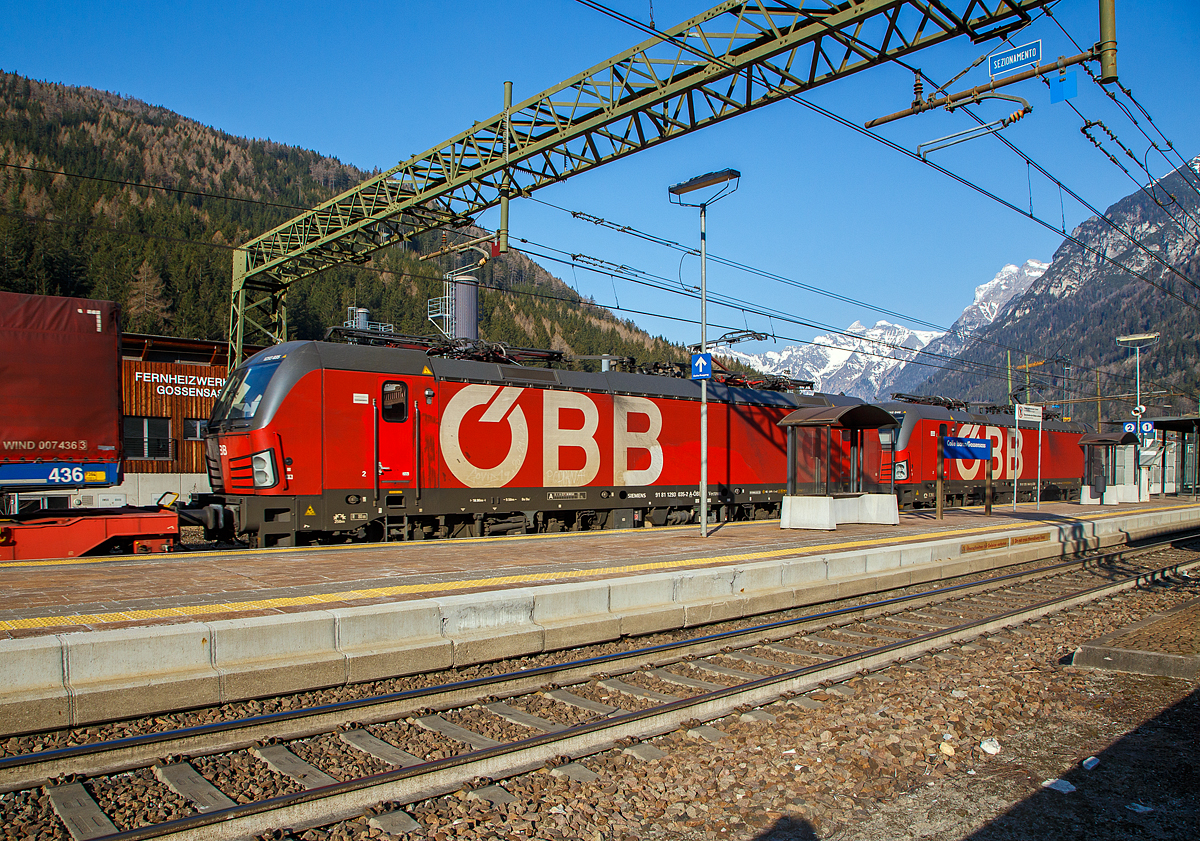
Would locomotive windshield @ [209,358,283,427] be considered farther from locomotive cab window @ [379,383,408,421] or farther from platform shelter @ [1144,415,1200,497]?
platform shelter @ [1144,415,1200,497]

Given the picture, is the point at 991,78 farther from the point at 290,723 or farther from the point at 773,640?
the point at 290,723

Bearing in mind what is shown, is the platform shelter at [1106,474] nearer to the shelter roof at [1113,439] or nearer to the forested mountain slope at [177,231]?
the shelter roof at [1113,439]

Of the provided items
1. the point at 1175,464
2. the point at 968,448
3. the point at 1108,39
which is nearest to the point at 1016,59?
the point at 1108,39

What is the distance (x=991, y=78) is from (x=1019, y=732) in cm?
854

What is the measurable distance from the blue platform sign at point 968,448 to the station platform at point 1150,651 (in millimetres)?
16965

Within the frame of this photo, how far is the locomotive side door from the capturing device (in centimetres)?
1426

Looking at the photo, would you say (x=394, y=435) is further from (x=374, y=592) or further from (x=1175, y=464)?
(x=1175, y=464)

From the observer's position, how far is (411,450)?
47.9 ft

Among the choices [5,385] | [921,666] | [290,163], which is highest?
[290,163]

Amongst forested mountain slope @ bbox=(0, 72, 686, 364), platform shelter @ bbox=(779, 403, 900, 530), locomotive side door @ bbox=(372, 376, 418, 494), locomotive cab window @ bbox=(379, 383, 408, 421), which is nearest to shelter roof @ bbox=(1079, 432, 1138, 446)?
platform shelter @ bbox=(779, 403, 900, 530)

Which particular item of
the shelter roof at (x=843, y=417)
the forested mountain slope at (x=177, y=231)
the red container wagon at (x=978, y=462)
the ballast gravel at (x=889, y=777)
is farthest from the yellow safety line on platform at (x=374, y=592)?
the red container wagon at (x=978, y=462)

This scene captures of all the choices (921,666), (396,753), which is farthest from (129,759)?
(921,666)

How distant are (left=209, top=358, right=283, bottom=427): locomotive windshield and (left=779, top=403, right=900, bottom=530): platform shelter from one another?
11673mm

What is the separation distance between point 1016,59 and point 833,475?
11.0 metres
